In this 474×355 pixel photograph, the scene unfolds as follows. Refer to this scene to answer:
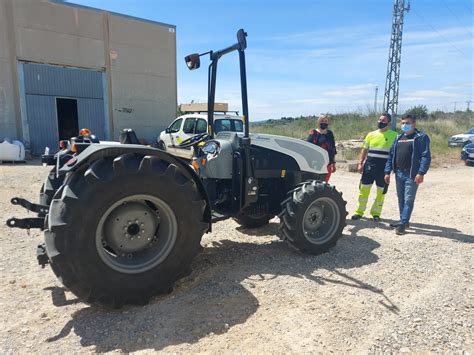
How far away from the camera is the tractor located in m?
2.69

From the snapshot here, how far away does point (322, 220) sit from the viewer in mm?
4492

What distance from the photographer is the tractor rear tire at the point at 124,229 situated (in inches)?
105

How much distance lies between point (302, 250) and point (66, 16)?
14.6m

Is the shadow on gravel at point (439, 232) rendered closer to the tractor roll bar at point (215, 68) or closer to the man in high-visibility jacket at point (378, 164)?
the man in high-visibility jacket at point (378, 164)

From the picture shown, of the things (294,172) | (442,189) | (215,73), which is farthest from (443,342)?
(442,189)

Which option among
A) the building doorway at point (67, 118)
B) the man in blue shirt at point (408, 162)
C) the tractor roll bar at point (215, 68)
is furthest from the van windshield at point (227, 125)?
the building doorway at point (67, 118)

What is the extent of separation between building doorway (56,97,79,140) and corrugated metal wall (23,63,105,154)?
1.67ft

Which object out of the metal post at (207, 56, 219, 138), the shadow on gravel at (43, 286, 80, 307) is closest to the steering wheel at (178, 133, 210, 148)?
the metal post at (207, 56, 219, 138)

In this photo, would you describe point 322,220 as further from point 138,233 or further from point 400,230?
point 138,233

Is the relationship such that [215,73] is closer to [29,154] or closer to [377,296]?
[377,296]

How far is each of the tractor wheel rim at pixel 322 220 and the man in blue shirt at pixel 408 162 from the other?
5.21 feet

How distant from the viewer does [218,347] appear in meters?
2.59

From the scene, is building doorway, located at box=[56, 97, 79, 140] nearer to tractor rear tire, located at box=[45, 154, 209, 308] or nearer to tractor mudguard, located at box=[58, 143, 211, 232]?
tractor mudguard, located at box=[58, 143, 211, 232]

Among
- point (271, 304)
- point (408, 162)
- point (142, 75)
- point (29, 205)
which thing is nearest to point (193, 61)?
point (29, 205)
